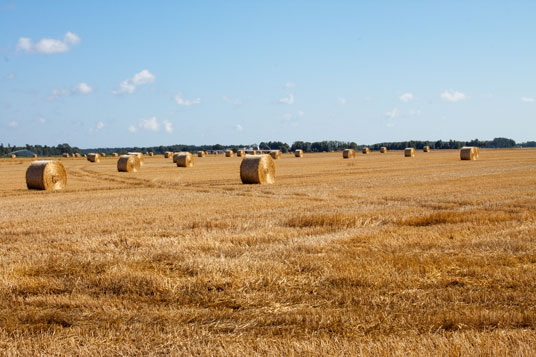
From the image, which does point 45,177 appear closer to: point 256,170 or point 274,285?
point 256,170

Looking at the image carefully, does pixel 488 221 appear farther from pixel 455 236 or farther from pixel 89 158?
pixel 89 158

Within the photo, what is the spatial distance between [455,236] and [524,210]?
4422mm

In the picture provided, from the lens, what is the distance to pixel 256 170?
25.9 metres

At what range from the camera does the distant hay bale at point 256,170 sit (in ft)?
85.3

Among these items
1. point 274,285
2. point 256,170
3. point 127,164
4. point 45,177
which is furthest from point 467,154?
point 274,285

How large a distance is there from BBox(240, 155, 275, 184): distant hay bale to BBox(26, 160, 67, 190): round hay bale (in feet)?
29.0

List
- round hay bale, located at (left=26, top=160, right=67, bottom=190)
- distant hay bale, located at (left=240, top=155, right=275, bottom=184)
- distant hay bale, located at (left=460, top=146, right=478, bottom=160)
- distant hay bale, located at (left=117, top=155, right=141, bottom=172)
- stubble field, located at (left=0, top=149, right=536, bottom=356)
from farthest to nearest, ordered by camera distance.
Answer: distant hay bale, located at (left=460, top=146, right=478, bottom=160) < distant hay bale, located at (left=117, top=155, right=141, bottom=172) < distant hay bale, located at (left=240, top=155, right=275, bottom=184) < round hay bale, located at (left=26, top=160, right=67, bottom=190) < stubble field, located at (left=0, top=149, right=536, bottom=356)

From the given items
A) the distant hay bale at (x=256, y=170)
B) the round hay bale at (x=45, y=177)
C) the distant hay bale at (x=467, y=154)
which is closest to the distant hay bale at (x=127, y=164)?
the round hay bale at (x=45, y=177)

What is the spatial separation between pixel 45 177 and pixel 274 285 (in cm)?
2131

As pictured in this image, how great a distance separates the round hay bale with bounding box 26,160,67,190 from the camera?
82.7 ft

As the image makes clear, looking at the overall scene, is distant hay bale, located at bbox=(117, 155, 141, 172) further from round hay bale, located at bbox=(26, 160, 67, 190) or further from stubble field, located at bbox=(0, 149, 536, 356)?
stubble field, located at bbox=(0, 149, 536, 356)

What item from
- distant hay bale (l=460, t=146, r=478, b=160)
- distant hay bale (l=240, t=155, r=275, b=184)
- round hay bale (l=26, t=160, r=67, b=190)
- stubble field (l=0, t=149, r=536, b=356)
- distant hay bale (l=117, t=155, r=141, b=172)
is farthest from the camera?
distant hay bale (l=460, t=146, r=478, b=160)

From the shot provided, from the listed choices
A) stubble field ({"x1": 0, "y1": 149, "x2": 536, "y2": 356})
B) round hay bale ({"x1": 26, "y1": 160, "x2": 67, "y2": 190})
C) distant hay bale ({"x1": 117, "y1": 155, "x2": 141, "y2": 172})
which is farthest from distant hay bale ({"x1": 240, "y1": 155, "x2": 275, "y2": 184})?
distant hay bale ({"x1": 117, "y1": 155, "x2": 141, "y2": 172})

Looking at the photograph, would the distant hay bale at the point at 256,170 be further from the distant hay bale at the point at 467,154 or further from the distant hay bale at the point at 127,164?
the distant hay bale at the point at 467,154
